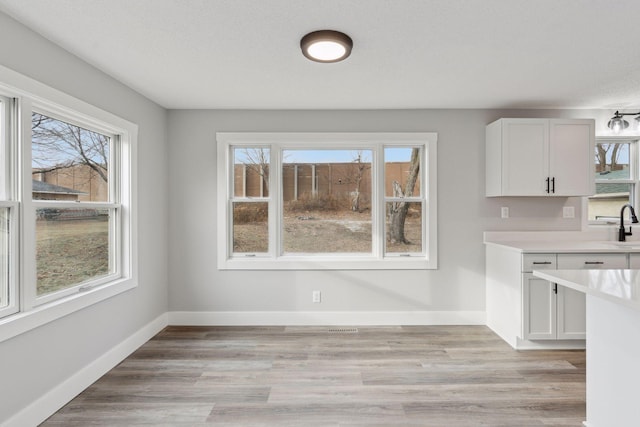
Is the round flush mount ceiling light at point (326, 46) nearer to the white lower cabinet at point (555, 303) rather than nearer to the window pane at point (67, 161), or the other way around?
the window pane at point (67, 161)

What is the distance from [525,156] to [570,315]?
1.53 metres

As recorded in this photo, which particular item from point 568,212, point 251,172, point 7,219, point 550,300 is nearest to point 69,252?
point 7,219

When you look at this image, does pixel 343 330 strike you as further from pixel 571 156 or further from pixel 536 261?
pixel 571 156

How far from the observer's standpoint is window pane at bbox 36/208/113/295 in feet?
7.60

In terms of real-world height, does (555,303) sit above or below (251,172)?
below

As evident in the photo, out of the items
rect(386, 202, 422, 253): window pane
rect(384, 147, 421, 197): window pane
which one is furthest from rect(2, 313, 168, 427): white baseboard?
rect(384, 147, 421, 197): window pane

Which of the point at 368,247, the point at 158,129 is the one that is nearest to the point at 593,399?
the point at 368,247

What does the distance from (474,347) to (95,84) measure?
388 cm

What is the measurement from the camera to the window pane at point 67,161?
229cm

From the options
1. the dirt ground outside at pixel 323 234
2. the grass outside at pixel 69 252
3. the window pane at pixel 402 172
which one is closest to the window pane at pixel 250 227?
the dirt ground outside at pixel 323 234

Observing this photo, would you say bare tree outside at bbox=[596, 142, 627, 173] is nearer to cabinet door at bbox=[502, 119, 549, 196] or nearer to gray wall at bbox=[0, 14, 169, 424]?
cabinet door at bbox=[502, 119, 549, 196]

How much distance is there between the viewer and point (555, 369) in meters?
2.88

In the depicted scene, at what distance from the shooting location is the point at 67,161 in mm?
2572

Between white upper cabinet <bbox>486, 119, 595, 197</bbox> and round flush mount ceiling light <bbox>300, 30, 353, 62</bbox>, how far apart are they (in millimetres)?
2079
